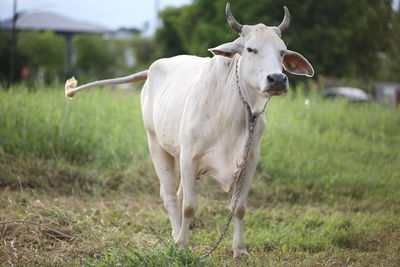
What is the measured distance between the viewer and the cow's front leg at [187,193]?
180 inches

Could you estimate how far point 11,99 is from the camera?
8.03m

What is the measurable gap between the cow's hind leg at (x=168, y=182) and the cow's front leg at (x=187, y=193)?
0.33 metres

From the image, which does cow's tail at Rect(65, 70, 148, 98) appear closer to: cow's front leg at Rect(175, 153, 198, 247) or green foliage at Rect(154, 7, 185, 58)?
cow's front leg at Rect(175, 153, 198, 247)

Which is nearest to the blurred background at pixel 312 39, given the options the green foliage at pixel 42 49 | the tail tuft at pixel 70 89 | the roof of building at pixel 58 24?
the green foliage at pixel 42 49

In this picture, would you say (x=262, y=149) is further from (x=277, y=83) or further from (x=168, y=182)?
(x=277, y=83)

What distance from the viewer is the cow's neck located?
→ 432 cm

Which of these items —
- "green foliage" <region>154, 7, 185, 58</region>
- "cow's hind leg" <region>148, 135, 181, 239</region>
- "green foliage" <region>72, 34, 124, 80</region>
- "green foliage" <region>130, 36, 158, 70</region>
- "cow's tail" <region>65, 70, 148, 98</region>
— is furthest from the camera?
"green foliage" <region>130, 36, 158, 70</region>

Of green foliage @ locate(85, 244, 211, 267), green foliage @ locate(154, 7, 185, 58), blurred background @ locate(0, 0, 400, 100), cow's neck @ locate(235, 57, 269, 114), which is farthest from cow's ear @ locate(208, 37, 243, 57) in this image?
green foliage @ locate(154, 7, 185, 58)

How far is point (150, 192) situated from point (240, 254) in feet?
8.72

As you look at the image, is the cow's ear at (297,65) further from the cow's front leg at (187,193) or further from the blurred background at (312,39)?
the blurred background at (312,39)

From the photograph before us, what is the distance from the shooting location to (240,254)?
Result: 4.68 m

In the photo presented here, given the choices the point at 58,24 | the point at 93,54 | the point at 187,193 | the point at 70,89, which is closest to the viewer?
the point at 187,193

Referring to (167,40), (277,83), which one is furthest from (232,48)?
(167,40)

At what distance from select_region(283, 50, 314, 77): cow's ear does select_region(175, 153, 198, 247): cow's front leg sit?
41.4 inches
